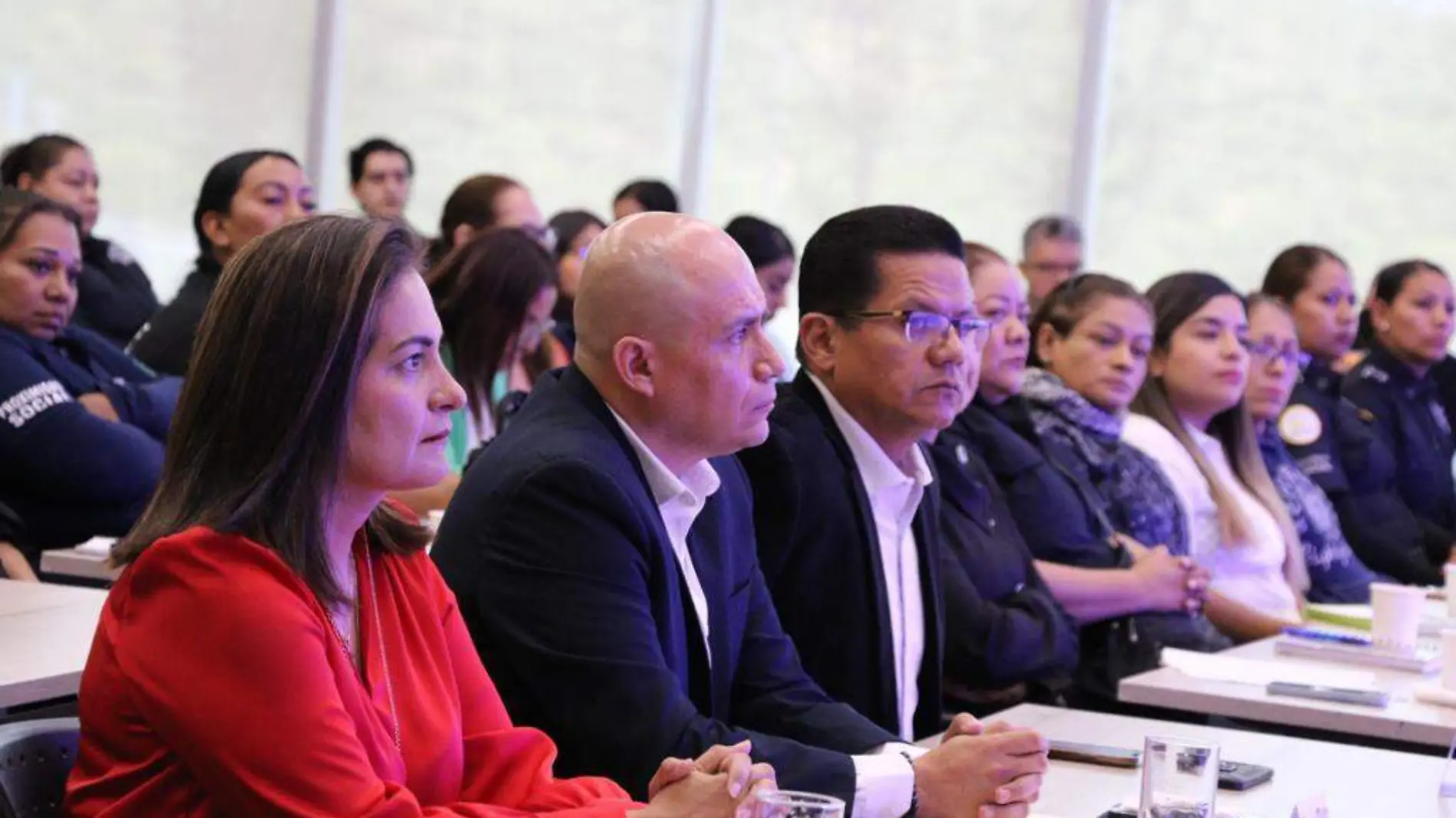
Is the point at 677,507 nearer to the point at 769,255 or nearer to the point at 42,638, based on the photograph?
the point at 42,638

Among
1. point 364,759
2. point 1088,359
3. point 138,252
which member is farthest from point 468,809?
point 138,252

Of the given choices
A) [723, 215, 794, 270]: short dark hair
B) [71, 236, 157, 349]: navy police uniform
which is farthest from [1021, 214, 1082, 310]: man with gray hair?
[71, 236, 157, 349]: navy police uniform

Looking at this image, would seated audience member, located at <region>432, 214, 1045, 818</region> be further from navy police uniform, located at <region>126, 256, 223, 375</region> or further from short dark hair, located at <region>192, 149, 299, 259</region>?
short dark hair, located at <region>192, 149, 299, 259</region>

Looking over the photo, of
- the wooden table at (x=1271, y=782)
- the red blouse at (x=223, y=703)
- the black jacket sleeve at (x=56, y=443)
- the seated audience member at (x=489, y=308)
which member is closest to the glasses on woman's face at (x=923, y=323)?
the wooden table at (x=1271, y=782)

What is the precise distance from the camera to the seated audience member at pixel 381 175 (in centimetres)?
816

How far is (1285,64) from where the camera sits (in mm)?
9109

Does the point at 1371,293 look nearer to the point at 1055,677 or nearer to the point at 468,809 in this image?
the point at 1055,677

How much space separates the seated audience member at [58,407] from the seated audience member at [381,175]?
132 inches

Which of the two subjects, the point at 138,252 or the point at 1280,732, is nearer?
the point at 1280,732

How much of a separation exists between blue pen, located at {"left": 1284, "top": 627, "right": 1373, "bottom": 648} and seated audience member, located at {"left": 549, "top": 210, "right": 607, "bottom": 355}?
318 cm

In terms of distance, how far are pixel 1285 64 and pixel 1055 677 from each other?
599 centimetres

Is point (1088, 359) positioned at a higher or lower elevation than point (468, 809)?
higher

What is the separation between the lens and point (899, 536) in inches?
131

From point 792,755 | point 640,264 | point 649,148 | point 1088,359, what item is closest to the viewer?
point 792,755
